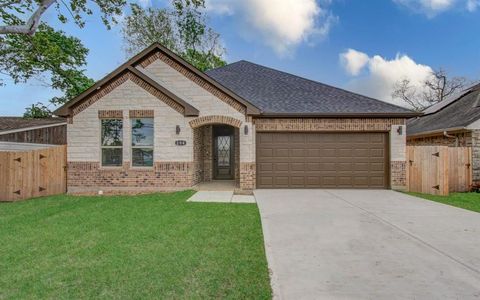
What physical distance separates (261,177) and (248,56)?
16.5 meters

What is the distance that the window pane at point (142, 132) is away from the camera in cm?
1155

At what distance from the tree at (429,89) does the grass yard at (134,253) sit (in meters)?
35.9

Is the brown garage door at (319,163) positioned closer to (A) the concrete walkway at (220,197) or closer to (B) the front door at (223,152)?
(A) the concrete walkway at (220,197)

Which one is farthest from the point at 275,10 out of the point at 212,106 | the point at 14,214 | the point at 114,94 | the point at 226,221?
the point at 14,214

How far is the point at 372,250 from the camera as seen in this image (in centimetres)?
508

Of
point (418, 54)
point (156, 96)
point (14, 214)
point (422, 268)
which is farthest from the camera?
point (418, 54)

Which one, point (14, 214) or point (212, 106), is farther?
point (212, 106)

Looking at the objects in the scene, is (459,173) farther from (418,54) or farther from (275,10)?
(418,54)

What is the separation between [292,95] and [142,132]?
6.53 meters

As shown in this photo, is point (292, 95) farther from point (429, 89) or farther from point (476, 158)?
point (429, 89)

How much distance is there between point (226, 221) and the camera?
6844mm

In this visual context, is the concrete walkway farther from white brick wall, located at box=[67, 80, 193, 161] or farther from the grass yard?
white brick wall, located at box=[67, 80, 193, 161]

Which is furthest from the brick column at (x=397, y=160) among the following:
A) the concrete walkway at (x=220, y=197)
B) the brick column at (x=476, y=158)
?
the concrete walkway at (x=220, y=197)

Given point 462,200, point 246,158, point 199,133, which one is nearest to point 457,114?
point 462,200
